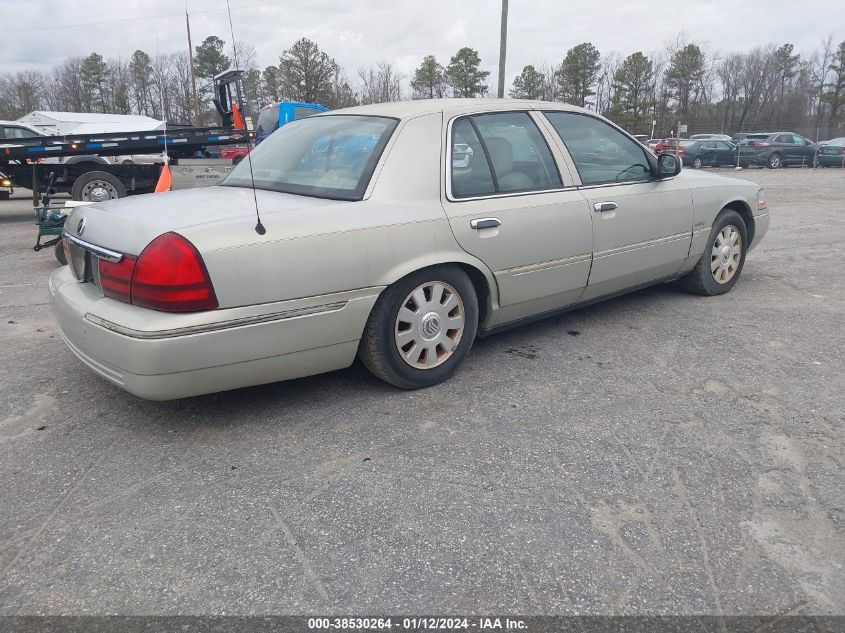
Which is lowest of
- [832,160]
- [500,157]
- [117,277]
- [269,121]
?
[832,160]

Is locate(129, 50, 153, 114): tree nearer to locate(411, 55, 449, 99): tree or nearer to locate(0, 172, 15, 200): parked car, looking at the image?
locate(411, 55, 449, 99): tree

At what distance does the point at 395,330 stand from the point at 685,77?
59.8m

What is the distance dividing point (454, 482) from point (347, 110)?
8.30 feet

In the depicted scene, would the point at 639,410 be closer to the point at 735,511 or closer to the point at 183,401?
the point at 735,511

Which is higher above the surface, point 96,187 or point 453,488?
point 96,187

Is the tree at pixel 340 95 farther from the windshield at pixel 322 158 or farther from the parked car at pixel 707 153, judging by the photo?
the windshield at pixel 322 158

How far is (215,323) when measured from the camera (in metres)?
2.85

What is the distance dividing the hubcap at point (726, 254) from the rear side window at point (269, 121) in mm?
12488

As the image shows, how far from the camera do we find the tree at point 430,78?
5388 cm

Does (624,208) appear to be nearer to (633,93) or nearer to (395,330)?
(395,330)

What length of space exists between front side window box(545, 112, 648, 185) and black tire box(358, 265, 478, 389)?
122 centimetres

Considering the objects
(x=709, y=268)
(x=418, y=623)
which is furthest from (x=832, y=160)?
(x=418, y=623)

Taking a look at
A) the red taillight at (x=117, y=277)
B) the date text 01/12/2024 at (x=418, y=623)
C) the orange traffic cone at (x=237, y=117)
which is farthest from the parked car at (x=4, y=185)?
the date text 01/12/2024 at (x=418, y=623)

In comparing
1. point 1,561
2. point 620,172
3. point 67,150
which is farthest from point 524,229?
point 67,150
